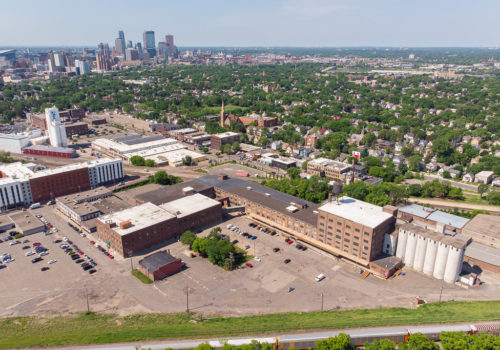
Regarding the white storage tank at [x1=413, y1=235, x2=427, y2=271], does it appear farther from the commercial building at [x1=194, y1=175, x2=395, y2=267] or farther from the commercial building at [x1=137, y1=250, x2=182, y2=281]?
the commercial building at [x1=137, y1=250, x2=182, y2=281]

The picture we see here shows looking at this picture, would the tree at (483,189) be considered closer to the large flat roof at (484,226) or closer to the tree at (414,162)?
Answer: the large flat roof at (484,226)

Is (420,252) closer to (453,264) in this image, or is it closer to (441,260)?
(441,260)

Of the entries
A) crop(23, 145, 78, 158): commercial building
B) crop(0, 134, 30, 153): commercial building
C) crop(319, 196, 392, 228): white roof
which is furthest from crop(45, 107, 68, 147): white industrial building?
crop(319, 196, 392, 228): white roof

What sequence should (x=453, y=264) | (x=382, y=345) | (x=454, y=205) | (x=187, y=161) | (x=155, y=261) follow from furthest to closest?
(x=187, y=161) → (x=454, y=205) → (x=155, y=261) → (x=453, y=264) → (x=382, y=345)

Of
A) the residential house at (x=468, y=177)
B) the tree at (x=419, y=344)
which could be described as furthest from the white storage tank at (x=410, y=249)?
the residential house at (x=468, y=177)

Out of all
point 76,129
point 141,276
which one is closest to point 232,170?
point 141,276
